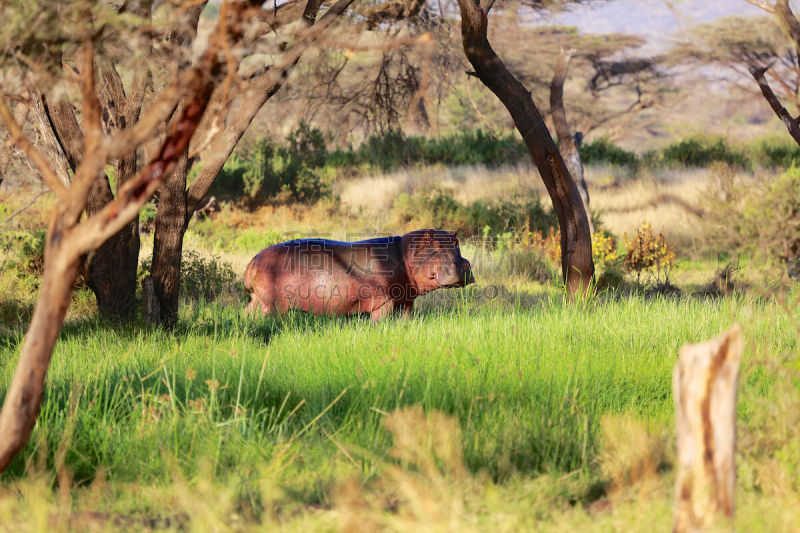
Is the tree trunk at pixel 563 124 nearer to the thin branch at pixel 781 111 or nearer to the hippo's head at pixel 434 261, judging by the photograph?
the thin branch at pixel 781 111

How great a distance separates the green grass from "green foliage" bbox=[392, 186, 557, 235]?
262 inches

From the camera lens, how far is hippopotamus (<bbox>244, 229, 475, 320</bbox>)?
550cm

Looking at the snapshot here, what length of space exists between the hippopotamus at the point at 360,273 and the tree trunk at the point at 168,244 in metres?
0.76

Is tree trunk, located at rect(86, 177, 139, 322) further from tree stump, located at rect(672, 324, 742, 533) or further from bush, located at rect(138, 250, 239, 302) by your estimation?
tree stump, located at rect(672, 324, 742, 533)

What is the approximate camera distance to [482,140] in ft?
66.8

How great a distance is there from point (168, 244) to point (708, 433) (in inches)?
159

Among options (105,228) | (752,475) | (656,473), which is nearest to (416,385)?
(656,473)

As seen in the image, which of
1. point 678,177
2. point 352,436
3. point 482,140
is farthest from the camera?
point 482,140

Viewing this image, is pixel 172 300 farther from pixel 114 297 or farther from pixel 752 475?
pixel 752 475

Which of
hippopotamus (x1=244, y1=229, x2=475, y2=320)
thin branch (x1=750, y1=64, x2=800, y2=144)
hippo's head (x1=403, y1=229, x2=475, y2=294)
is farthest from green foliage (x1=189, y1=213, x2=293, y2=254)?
thin branch (x1=750, y1=64, x2=800, y2=144)

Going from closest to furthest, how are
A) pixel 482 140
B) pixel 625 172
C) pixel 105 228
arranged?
1. pixel 105 228
2. pixel 625 172
3. pixel 482 140

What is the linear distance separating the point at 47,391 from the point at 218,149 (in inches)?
85.3

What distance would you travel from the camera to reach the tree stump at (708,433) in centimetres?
218

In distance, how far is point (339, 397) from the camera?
129 inches
